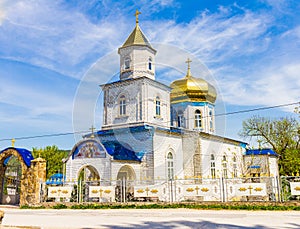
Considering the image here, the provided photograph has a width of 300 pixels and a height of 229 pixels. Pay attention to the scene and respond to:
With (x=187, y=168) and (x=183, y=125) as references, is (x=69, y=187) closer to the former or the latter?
(x=187, y=168)

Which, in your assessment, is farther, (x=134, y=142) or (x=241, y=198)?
(x=134, y=142)

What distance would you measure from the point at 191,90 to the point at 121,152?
9.96 m

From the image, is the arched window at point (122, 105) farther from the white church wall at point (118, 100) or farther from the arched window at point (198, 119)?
the arched window at point (198, 119)

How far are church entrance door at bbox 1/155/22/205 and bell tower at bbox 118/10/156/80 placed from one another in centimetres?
816

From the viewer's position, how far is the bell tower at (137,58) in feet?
65.5

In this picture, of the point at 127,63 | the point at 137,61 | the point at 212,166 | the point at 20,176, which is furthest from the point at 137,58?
the point at 20,176

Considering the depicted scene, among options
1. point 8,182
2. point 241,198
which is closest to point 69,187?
point 8,182

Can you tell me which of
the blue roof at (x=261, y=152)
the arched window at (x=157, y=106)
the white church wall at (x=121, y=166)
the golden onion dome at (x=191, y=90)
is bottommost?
the white church wall at (x=121, y=166)

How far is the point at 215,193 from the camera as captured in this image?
12672mm

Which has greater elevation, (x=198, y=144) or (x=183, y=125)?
(x=183, y=125)

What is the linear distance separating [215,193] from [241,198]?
1.12 meters

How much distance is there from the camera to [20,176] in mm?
16406

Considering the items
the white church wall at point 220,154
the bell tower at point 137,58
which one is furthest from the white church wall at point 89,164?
the white church wall at point 220,154

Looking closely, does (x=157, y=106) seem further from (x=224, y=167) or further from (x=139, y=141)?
(x=224, y=167)
